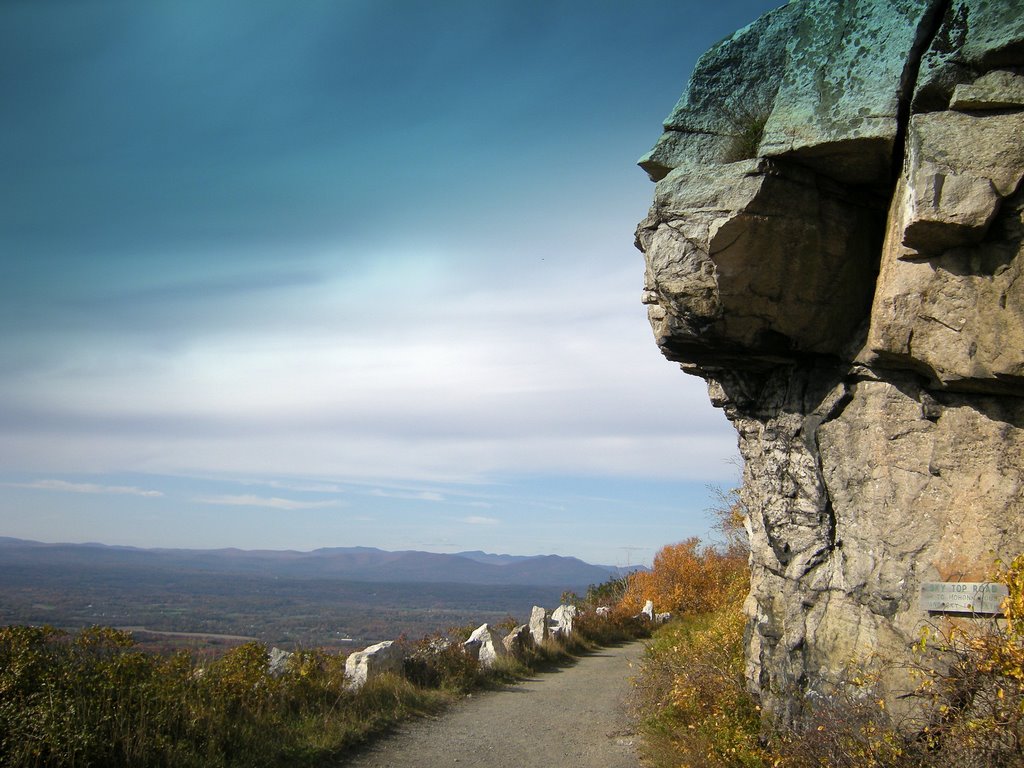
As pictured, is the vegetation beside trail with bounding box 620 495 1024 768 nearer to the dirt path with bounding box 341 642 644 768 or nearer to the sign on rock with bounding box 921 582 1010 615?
the sign on rock with bounding box 921 582 1010 615

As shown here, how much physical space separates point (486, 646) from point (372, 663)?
13.5 feet

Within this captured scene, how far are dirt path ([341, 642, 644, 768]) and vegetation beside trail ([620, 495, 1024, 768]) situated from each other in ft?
2.20

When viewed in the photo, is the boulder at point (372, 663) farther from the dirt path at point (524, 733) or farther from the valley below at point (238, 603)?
the valley below at point (238, 603)

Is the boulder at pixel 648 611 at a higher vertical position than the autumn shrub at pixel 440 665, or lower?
lower

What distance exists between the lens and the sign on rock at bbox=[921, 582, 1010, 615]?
6223 millimetres

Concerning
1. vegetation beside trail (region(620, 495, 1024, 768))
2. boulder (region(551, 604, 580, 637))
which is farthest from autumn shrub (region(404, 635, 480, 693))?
boulder (region(551, 604, 580, 637))

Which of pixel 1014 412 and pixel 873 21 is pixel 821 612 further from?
pixel 873 21

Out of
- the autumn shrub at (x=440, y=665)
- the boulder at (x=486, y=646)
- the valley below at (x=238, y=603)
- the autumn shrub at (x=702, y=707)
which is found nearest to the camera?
the autumn shrub at (x=702, y=707)

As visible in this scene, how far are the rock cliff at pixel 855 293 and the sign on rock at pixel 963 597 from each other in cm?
15

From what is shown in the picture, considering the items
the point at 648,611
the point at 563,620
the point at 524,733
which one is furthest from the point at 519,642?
the point at 648,611

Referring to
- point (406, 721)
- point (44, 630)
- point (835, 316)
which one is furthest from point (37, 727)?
point (835, 316)

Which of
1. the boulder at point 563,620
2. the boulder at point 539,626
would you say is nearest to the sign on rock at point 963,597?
the boulder at point 539,626

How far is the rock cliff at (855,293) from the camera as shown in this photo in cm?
633

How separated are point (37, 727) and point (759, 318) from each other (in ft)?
27.1
